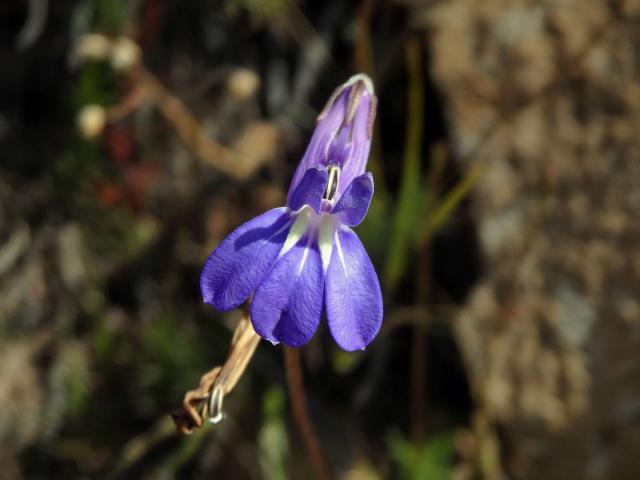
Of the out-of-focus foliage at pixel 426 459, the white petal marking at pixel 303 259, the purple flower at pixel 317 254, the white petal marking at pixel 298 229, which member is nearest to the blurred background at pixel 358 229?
the out-of-focus foliage at pixel 426 459

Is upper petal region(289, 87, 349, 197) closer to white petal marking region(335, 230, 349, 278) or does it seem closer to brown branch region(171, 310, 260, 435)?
white petal marking region(335, 230, 349, 278)

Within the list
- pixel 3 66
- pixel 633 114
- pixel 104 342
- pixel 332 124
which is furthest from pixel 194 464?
pixel 633 114

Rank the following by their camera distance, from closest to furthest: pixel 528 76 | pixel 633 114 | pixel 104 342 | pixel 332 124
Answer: pixel 332 124, pixel 633 114, pixel 528 76, pixel 104 342

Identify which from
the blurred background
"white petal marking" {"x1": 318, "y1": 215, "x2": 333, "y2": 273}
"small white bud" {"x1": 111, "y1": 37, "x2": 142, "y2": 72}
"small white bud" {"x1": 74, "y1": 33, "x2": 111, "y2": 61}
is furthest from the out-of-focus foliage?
"small white bud" {"x1": 74, "y1": 33, "x2": 111, "y2": 61}

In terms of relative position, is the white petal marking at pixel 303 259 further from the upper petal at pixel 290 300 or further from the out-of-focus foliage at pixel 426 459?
the out-of-focus foliage at pixel 426 459

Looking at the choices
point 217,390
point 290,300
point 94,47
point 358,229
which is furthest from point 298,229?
point 94,47

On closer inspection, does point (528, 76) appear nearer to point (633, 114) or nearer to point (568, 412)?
point (633, 114)

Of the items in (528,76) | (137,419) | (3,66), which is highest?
(3,66)
